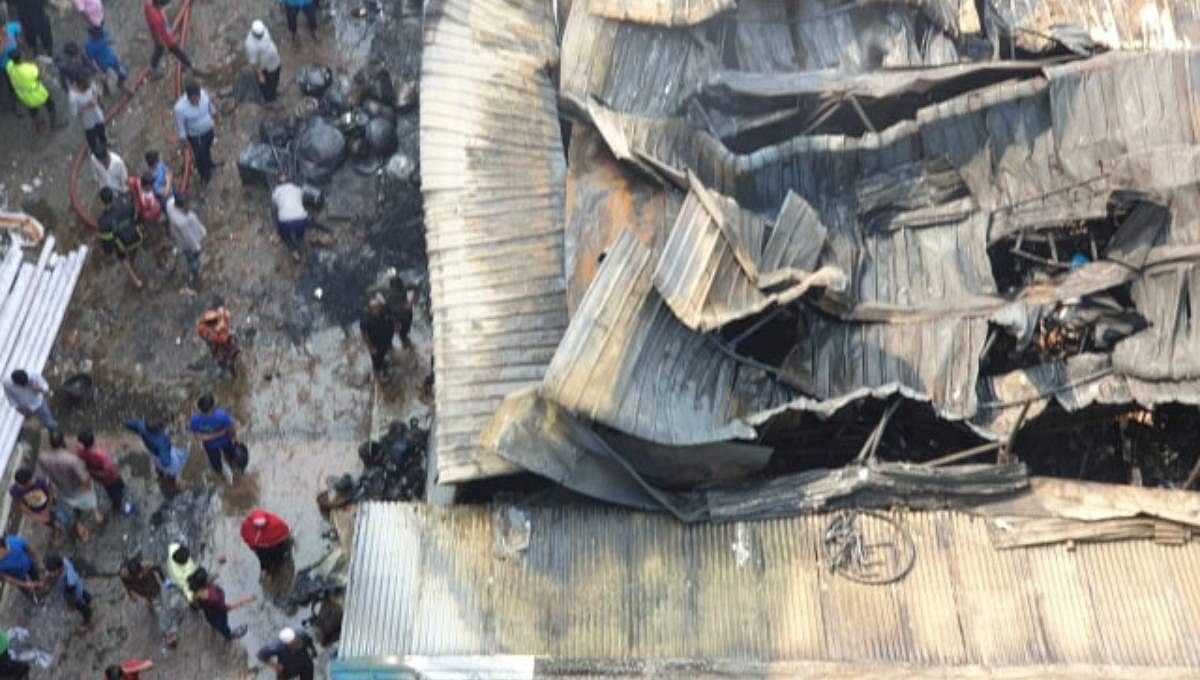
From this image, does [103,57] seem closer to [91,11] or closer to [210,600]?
[91,11]

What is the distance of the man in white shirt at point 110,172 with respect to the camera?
57.6ft

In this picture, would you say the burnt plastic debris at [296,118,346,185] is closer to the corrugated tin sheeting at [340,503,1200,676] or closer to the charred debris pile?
the charred debris pile

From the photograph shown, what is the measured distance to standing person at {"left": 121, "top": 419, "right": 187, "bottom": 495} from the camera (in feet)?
49.9

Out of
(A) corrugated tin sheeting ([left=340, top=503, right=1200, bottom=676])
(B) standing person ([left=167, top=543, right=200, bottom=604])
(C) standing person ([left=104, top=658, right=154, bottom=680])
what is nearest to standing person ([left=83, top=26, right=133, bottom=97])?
(B) standing person ([left=167, top=543, right=200, bottom=604])

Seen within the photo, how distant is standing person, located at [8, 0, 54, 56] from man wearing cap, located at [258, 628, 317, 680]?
428 inches

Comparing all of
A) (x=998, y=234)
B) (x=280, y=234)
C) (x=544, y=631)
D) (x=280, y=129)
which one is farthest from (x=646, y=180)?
(x=280, y=129)

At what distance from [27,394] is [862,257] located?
941 centimetres

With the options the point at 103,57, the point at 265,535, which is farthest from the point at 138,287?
the point at 265,535

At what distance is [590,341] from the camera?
1241 centimetres

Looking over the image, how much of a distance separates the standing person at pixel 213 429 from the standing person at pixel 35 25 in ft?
25.5

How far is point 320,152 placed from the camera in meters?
18.9

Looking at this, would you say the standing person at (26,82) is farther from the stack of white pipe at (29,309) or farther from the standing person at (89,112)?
the stack of white pipe at (29,309)

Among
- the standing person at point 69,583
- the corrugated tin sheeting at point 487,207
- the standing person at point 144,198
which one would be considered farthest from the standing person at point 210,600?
the standing person at point 144,198

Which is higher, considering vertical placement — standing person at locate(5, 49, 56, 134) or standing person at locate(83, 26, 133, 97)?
standing person at locate(83, 26, 133, 97)
